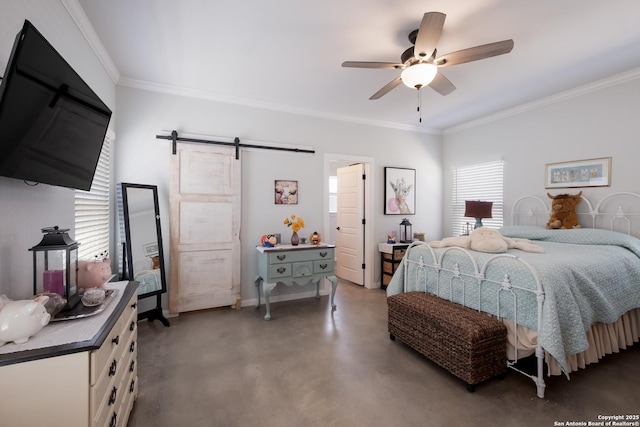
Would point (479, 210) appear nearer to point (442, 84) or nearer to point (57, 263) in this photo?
point (442, 84)

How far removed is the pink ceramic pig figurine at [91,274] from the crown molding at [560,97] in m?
5.05

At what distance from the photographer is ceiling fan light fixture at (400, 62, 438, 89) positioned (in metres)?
2.13

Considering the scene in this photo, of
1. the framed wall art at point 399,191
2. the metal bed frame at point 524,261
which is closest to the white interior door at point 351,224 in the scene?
the framed wall art at point 399,191

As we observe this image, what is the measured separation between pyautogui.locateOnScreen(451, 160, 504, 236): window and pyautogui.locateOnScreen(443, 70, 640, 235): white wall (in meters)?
0.12

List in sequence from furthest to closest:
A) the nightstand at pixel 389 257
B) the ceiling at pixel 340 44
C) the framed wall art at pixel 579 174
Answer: the nightstand at pixel 389 257, the framed wall art at pixel 579 174, the ceiling at pixel 340 44

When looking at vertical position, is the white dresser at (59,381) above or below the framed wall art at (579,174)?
below

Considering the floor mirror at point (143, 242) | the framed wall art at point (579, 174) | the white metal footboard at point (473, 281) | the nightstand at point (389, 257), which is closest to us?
the white metal footboard at point (473, 281)

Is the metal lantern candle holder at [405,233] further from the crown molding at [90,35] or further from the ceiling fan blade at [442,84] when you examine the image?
the crown molding at [90,35]

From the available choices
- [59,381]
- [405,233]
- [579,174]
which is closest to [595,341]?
[579,174]

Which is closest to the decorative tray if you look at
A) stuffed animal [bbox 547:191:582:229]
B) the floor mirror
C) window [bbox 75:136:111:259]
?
window [bbox 75:136:111:259]

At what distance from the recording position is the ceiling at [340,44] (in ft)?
6.72

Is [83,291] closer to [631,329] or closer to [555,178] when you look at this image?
[631,329]

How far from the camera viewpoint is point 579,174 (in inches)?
135

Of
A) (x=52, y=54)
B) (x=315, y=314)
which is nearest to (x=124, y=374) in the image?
(x=52, y=54)
